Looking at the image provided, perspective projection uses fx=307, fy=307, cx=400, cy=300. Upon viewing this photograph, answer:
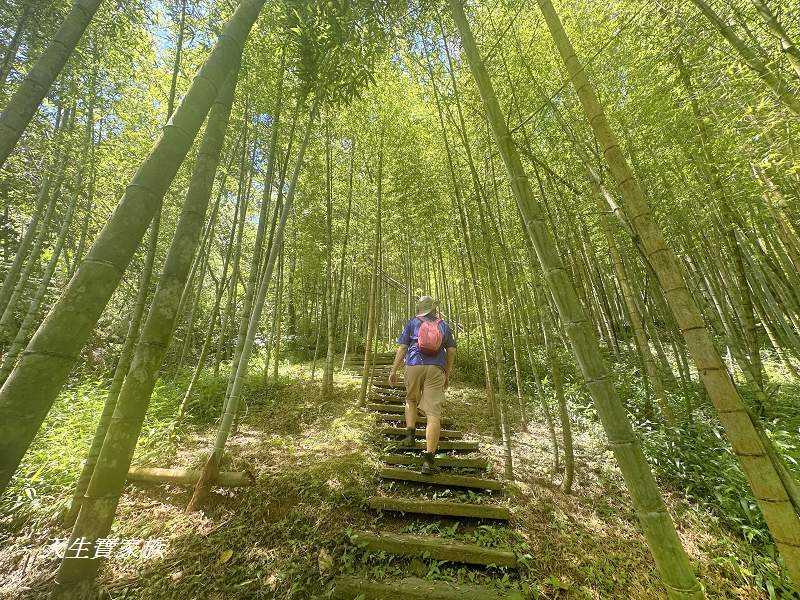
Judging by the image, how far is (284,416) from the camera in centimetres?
484

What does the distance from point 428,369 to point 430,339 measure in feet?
1.02

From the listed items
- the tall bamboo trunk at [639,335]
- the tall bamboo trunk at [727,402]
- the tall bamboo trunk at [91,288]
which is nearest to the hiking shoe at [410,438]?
the tall bamboo trunk at [727,402]

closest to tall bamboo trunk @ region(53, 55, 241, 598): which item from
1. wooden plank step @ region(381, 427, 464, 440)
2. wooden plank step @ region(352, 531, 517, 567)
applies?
wooden plank step @ region(352, 531, 517, 567)

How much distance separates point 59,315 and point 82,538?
0.81 metres

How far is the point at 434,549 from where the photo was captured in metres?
2.26

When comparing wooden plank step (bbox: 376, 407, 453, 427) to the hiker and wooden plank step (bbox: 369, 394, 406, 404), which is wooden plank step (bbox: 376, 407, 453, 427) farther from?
the hiker

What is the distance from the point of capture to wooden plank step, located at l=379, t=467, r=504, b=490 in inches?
115

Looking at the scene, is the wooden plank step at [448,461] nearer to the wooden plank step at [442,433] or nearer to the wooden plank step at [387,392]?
the wooden plank step at [442,433]

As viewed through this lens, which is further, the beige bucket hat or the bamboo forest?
the beige bucket hat

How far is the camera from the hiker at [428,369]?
3047 mm

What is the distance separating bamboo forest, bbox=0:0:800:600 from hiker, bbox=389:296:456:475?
0.10 feet

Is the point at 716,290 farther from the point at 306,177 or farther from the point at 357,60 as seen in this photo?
the point at 306,177

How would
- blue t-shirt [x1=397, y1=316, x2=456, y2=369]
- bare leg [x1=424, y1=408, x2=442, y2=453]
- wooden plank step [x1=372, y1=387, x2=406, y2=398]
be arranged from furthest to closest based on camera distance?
wooden plank step [x1=372, y1=387, x2=406, y2=398], blue t-shirt [x1=397, y1=316, x2=456, y2=369], bare leg [x1=424, y1=408, x2=442, y2=453]

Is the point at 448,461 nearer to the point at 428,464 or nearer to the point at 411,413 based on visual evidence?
the point at 428,464
